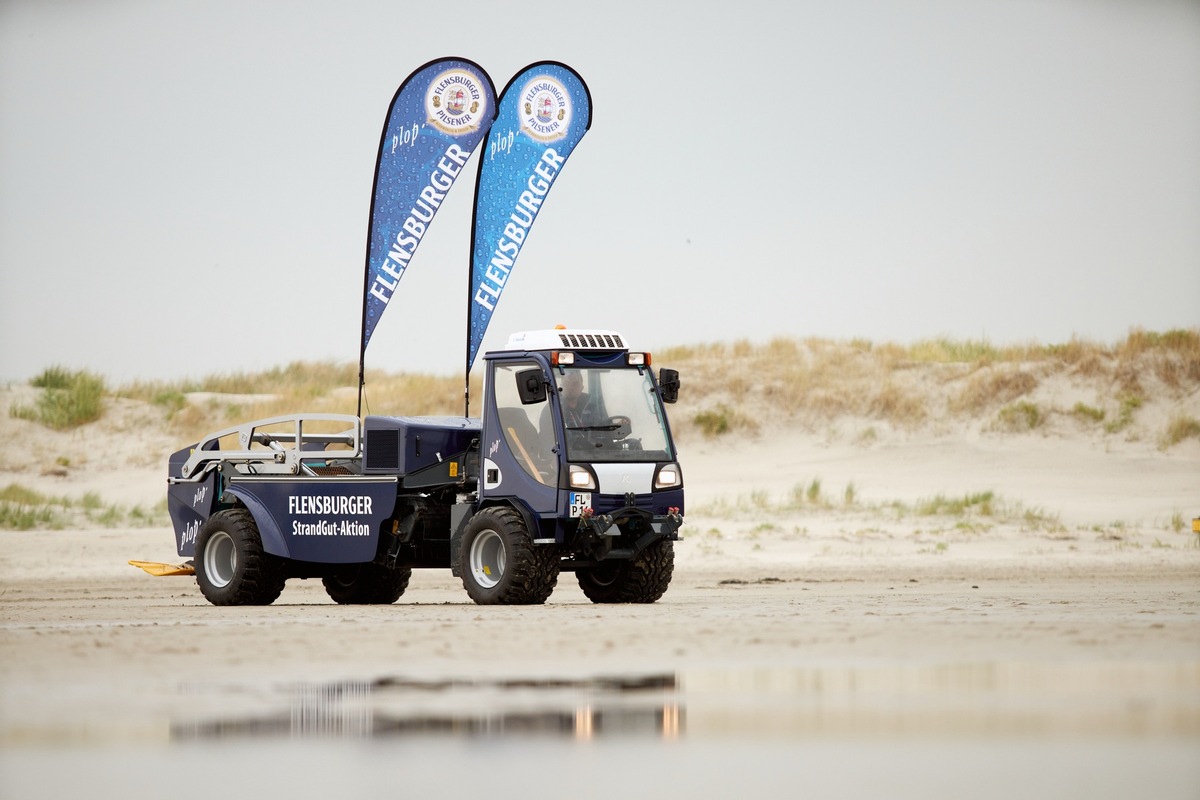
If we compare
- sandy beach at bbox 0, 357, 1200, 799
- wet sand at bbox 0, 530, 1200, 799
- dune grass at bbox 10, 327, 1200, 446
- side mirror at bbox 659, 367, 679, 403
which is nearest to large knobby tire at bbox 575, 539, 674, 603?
sandy beach at bbox 0, 357, 1200, 799

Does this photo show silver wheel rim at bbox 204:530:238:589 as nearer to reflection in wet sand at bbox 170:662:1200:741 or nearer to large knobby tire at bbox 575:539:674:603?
large knobby tire at bbox 575:539:674:603

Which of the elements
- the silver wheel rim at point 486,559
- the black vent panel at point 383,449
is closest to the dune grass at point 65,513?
the black vent panel at point 383,449

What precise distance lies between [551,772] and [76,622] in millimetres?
9395

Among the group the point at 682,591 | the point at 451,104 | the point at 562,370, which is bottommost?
the point at 682,591

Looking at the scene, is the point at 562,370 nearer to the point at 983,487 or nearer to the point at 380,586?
the point at 380,586

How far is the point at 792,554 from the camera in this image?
27.1 m

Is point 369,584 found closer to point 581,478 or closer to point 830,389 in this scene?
point 581,478

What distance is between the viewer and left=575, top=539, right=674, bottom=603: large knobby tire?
723 inches

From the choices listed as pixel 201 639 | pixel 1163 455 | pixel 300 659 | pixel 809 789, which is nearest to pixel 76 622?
pixel 201 639

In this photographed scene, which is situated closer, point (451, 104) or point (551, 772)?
point (551, 772)

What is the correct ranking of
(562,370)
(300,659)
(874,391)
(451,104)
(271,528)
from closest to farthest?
1. (300,659)
2. (562,370)
3. (271,528)
4. (451,104)
5. (874,391)

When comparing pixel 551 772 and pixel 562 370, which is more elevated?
pixel 562 370

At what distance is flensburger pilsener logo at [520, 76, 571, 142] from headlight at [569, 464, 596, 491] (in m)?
6.72

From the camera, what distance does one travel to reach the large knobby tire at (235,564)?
19.3m
